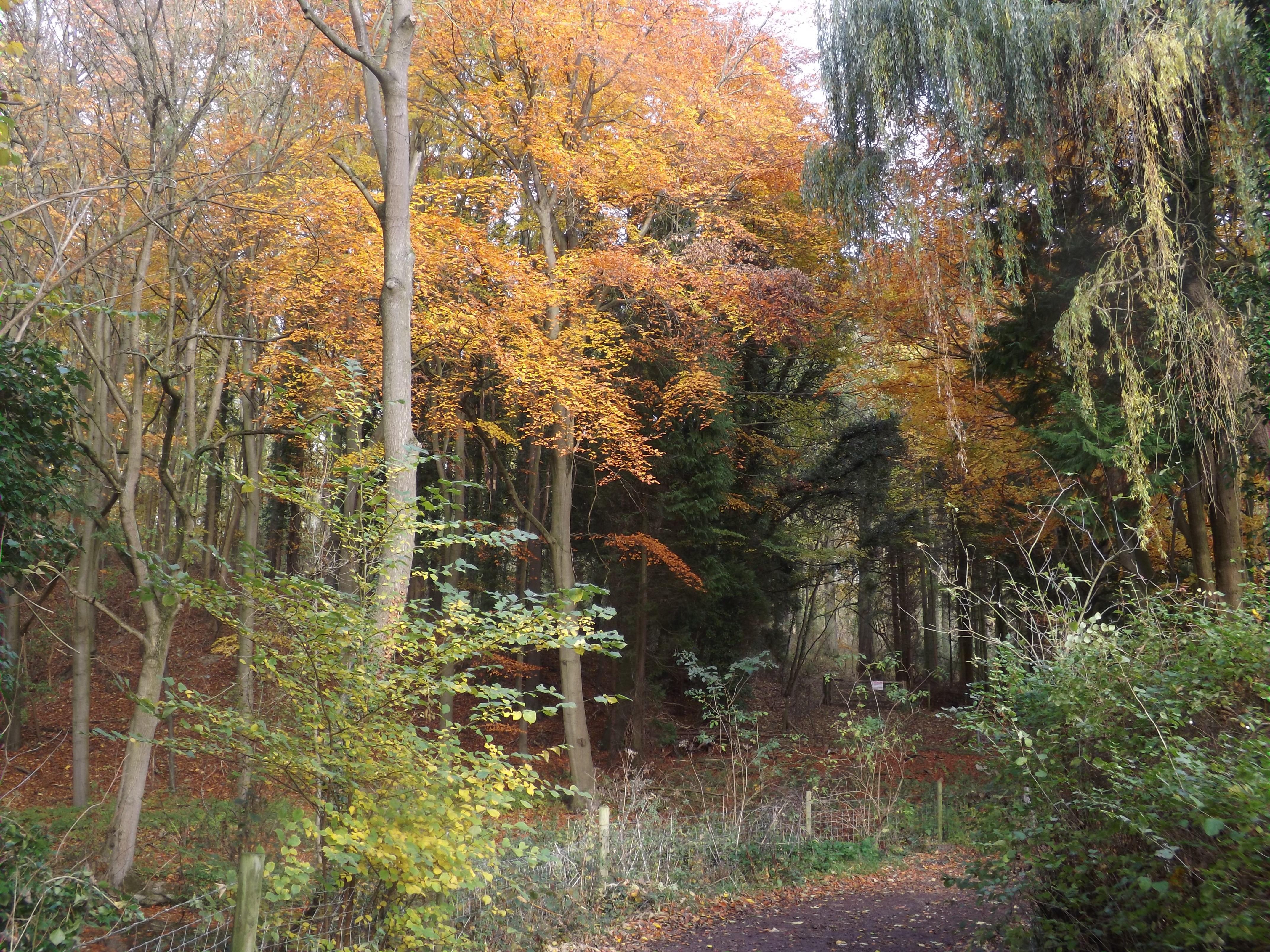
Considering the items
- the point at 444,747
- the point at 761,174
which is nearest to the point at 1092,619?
the point at 444,747

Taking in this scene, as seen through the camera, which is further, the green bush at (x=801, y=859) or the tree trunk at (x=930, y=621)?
the tree trunk at (x=930, y=621)

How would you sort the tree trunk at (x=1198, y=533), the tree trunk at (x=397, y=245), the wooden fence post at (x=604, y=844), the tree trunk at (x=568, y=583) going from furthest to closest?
the tree trunk at (x=568, y=583), the tree trunk at (x=1198, y=533), the wooden fence post at (x=604, y=844), the tree trunk at (x=397, y=245)

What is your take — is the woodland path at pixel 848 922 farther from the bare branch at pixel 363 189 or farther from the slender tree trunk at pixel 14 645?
the slender tree trunk at pixel 14 645

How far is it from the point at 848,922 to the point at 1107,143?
26.3ft

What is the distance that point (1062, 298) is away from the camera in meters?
10.3

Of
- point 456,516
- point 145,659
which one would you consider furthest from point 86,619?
point 456,516

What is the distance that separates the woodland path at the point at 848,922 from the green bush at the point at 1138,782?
1.32 meters

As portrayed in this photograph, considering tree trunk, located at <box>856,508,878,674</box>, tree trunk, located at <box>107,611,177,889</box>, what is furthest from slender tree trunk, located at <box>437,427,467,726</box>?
tree trunk, located at <box>856,508,878,674</box>

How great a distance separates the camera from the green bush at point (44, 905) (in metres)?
3.88

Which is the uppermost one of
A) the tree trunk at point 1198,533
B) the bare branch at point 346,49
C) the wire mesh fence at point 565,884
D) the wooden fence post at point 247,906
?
the bare branch at point 346,49

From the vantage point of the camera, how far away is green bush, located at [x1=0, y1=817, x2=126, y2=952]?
388 cm

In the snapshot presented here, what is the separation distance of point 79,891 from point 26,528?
3117mm

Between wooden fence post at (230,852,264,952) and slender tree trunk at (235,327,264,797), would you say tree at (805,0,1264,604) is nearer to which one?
slender tree trunk at (235,327,264,797)

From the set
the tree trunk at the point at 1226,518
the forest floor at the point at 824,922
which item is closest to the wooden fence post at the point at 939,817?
the forest floor at the point at 824,922
